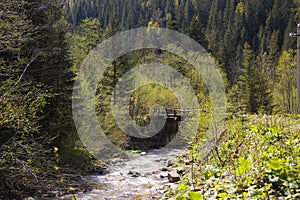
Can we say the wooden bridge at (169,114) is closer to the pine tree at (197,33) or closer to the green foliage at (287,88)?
the green foliage at (287,88)

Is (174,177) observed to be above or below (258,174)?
below

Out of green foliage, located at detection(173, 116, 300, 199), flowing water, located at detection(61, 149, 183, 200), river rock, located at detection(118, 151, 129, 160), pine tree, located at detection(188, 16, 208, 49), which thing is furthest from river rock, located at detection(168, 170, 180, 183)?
pine tree, located at detection(188, 16, 208, 49)

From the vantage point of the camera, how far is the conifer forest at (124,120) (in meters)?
5.80

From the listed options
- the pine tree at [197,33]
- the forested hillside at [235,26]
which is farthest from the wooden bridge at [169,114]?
the pine tree at [197,33]

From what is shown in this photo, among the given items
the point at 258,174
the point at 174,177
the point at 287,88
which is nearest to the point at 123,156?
the point at 174,177

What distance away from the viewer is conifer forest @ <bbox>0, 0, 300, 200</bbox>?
19.0 ft

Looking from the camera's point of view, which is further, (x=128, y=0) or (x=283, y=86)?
(x=128, y=0)

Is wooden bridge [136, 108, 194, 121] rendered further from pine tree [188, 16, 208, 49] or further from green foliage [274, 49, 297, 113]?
pine tree [188, 16, 208, 49]

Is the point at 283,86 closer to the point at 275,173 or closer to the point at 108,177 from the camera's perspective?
the point at 108,177

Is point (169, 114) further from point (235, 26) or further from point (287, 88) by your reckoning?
point (235, 26)

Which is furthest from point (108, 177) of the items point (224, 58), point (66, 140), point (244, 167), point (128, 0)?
point (128, 0)

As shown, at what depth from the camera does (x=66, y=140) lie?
13883 mm

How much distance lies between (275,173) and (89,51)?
23.7m

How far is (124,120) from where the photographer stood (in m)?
Answer: 21.7
